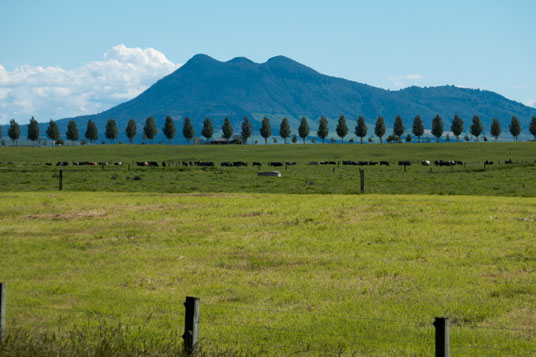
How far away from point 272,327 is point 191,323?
413cm

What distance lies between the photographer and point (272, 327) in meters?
13.5

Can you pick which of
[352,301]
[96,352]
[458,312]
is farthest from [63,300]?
[458,312]

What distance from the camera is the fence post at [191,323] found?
31.2ft

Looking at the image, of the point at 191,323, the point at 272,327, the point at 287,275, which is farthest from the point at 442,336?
the point at 287,275

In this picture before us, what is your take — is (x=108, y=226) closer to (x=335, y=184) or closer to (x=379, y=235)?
(x=379, y=235)

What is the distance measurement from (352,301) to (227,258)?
682 cm

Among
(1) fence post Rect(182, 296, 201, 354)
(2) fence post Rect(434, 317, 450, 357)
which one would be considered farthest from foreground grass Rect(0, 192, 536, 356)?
(2) fence post Rect(434, 317, 450, 357)

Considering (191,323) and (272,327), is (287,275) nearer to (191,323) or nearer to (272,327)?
(272,327)

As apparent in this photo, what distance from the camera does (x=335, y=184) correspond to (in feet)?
199

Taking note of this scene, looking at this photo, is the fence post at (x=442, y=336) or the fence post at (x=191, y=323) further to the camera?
the fence post at (x=191, y=323)

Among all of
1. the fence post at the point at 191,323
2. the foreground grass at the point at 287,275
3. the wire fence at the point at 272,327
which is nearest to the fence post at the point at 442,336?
the wire fence at the point at 272,327

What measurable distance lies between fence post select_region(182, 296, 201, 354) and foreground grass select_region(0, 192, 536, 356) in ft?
3.97

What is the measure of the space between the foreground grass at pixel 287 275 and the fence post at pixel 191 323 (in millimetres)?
1210

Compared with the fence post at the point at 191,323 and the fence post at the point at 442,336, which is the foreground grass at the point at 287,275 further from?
the fence post at the point at 442,336
